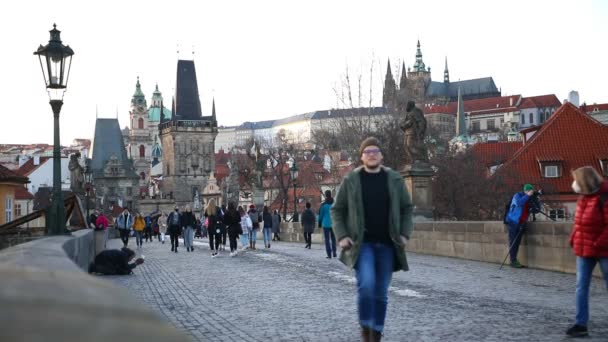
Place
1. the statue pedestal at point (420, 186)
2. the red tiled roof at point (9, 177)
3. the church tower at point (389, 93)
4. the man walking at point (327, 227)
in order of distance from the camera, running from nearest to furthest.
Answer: the man walking at point (327, 227), the statue pedestal at point (420, 186), the red tiled roof at point (9, 177), the church tower at point (389, 93)

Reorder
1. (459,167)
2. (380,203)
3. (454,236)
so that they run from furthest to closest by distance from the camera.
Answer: (459,167), (454,236), (380,203)

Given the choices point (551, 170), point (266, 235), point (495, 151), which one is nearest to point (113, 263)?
point (266, 235)

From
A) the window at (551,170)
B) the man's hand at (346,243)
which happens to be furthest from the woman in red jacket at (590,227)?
the window at (551,170)

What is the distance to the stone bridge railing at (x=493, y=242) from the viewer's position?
55.6 feet

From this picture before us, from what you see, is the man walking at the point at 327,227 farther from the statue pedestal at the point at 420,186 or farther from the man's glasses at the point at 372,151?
the man's glasses at the point at 372,151

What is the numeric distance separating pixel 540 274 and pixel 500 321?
7557mm

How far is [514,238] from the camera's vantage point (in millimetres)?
18375

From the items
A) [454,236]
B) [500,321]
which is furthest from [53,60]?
[454,236]

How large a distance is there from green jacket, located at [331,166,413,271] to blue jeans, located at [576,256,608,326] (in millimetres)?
2066

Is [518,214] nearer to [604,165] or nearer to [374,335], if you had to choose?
[374,335]

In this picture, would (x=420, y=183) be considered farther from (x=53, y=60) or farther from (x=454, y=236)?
(x=53, y=60)

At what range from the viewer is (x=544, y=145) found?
58938 millimetres

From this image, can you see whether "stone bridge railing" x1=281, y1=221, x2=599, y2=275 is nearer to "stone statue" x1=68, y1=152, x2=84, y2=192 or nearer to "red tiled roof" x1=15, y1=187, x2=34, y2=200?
"stone statue" x1=68, y1=152, x2=84, y2=192

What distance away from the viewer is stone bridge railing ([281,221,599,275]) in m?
17.0
